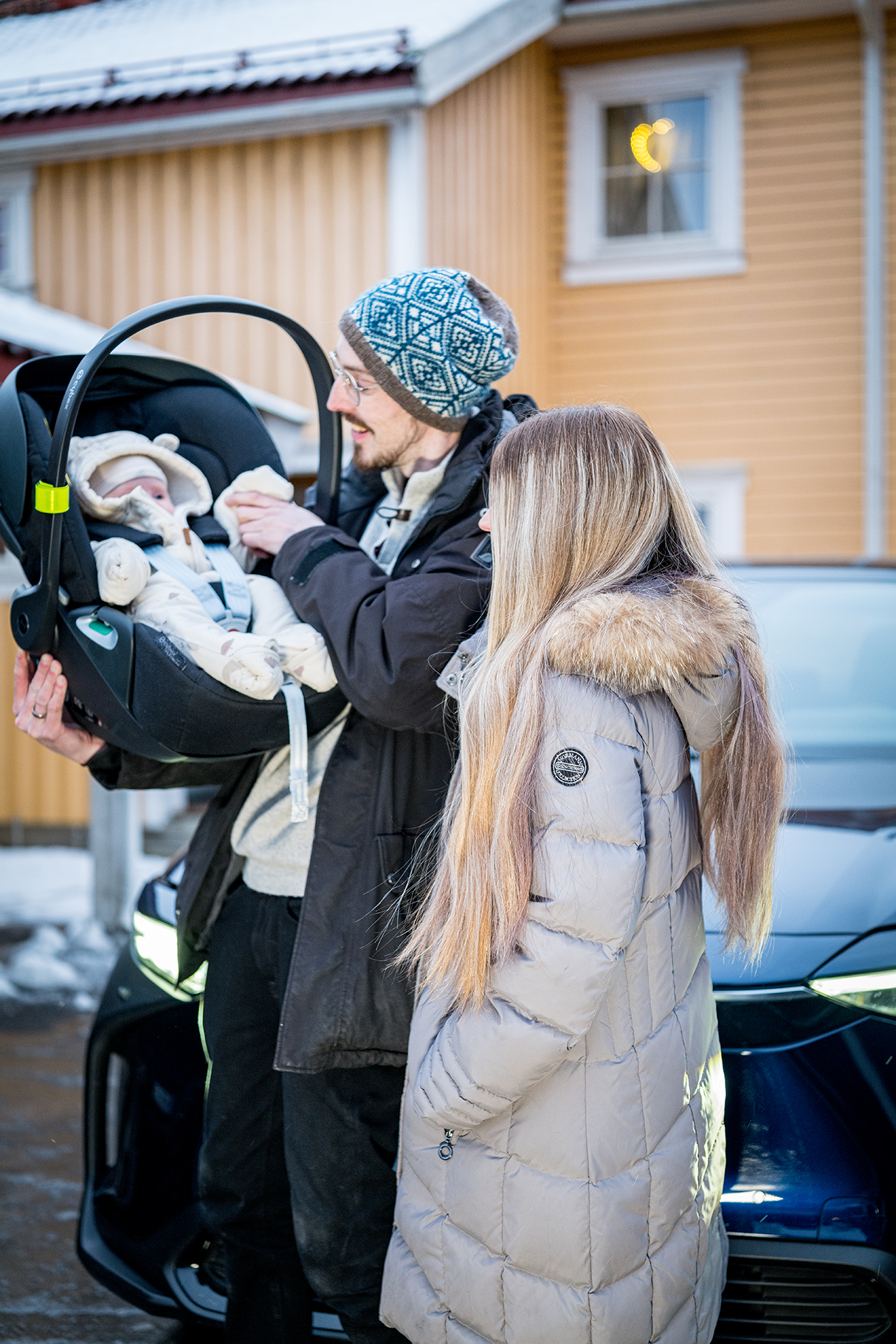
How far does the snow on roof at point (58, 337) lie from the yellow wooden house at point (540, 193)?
38.2 inches

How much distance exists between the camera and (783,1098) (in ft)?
6.67

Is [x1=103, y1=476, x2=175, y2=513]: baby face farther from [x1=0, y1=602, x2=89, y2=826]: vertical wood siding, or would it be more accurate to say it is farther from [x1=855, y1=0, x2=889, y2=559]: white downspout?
[x1=855, y1=0, x2=889, y2=559]: white downspout

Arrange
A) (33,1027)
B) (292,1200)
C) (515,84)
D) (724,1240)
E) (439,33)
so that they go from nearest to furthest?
(724,1240), (292,1200), (33,1027), (439,33), (515,84)

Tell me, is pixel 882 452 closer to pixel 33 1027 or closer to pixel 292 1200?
pixel 33 1027

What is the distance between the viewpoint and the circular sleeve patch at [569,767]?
162cm

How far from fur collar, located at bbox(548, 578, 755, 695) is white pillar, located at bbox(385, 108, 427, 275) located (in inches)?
242

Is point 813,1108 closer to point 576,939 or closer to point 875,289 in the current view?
point 576,939

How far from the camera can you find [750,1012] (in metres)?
2.08

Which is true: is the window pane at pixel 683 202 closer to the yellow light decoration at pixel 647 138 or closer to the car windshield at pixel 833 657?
the yellow light decoration at pixel 647 138

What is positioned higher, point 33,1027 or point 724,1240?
point 724,1240

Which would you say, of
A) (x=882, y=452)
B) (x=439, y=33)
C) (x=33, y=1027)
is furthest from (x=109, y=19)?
(x=33, y=1027)

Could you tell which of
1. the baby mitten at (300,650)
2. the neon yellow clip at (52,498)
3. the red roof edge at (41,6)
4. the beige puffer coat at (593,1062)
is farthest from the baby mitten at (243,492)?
the red roof edge at (41,6)

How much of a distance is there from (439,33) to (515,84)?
1.42m

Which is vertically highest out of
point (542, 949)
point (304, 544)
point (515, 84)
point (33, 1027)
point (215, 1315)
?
point (515, 84)
